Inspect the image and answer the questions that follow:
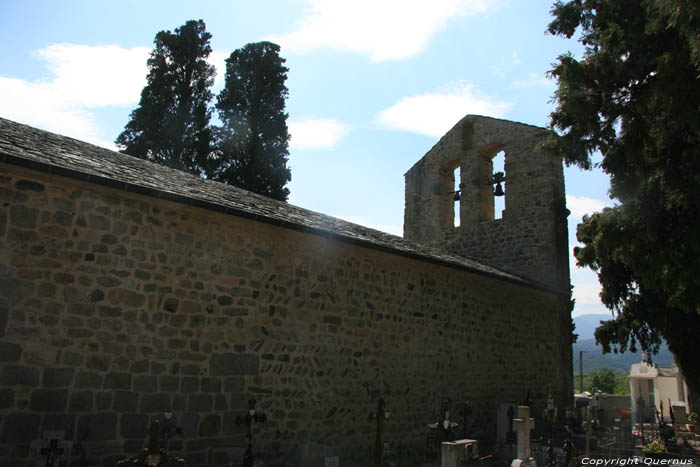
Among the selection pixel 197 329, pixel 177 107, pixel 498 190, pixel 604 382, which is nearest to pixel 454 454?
pixel 197 329

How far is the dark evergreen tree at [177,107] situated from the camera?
62.6 feet

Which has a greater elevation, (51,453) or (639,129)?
(639,129)

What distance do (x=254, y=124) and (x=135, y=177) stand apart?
13834 millimetres

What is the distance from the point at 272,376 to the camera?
763 centimetres

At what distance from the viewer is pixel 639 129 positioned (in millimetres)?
7355

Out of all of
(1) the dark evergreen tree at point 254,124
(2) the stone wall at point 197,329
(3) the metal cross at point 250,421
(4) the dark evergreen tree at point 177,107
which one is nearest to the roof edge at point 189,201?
(2) the stone wall at point 197,329

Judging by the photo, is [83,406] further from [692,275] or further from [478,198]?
[478,198]

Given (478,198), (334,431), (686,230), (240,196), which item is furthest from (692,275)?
(478,198)

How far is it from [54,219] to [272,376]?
3632mm

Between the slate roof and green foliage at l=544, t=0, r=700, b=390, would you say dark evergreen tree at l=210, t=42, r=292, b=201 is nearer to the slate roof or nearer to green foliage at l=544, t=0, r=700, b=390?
the slate roof

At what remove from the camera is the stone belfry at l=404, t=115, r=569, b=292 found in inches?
586

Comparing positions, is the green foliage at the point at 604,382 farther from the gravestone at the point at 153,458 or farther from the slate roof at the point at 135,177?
the gravestone at the point at 153,458

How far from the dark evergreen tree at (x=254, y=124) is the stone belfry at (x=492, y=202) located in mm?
5626
